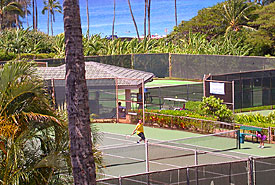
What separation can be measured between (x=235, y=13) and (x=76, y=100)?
57.7m

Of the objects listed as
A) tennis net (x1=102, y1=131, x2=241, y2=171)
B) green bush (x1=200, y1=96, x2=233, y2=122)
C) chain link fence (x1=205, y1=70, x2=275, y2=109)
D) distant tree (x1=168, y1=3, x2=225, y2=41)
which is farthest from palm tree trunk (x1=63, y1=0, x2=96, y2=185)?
distant tree (x1=168, y1=3, x2=225, y2=41)

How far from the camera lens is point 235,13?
62812 millimetres

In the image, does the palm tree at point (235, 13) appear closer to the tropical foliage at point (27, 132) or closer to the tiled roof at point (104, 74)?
the tiled roof at point (104, 74)

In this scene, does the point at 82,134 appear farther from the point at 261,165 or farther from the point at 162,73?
the point at 162,73

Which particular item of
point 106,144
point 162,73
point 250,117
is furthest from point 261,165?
point 162,73

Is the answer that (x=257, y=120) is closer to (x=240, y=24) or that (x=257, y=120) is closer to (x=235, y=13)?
(x=235, y=13)

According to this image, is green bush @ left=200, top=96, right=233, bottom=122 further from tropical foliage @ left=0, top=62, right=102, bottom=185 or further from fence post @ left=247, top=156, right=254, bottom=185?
tropical foliage @ left=0, top=62, right=102, bottom=185

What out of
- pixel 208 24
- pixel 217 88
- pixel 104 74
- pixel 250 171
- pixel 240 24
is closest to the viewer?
pixel 250 171

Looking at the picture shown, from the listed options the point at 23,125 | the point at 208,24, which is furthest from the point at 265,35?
the point at 23,125

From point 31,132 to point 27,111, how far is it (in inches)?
16.2

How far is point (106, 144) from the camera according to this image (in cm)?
2261

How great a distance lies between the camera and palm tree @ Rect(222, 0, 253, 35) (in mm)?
62281

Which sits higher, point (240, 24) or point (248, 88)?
point (240, 24)

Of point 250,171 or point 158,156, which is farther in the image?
point 158,156
